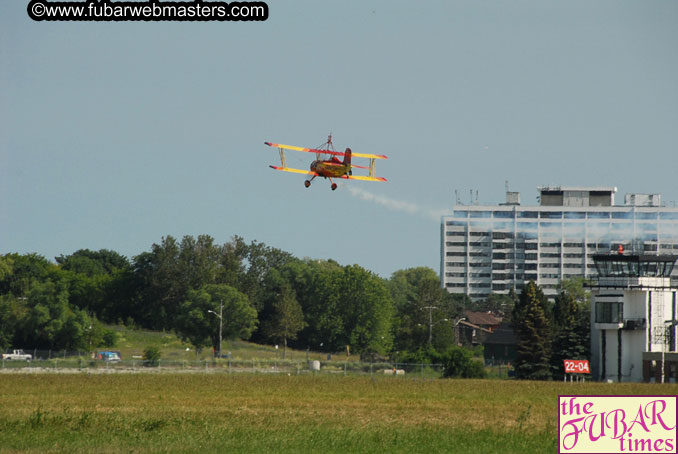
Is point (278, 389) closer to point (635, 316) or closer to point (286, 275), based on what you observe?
point (635, 316)

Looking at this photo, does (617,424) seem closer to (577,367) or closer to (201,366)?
(577,367)

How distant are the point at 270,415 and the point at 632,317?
196 feet

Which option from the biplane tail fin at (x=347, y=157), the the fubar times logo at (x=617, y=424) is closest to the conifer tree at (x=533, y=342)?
the biplane tail fin at (x=347, y=157)

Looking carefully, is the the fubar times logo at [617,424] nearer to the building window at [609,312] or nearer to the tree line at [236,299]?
the building window at [609,312]

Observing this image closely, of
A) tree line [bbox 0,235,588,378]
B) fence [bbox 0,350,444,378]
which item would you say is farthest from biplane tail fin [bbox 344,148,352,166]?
tree line [bbox 0,235,588,378]

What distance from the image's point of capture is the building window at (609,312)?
97.1 m

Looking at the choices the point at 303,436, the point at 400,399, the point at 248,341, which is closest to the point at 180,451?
the point at 303,436

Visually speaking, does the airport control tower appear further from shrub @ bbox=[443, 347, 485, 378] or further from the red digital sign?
shrub @ bbox=[443, 347, 485, 378]

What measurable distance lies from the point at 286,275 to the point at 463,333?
1573 inches

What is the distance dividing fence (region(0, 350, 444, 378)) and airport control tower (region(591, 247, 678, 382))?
1651cm

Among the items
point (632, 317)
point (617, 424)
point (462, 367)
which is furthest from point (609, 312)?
point (617, 424)

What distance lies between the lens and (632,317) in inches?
3819

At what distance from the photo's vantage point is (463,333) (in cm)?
18038

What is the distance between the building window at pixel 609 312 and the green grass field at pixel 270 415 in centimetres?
1897
